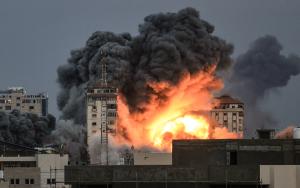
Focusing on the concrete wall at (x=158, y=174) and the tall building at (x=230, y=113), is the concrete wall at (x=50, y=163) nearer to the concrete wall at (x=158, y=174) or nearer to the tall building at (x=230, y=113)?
the concrete wall at (x=158, y=174)

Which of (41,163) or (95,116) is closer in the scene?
(41,163)

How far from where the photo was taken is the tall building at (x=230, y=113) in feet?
590

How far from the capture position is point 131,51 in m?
161

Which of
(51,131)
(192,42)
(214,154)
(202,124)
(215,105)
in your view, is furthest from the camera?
(51,131)

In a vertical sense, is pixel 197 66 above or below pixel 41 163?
above

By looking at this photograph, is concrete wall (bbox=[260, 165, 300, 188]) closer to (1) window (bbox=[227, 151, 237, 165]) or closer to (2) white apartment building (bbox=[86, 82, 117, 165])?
(1) window (bbox=[227, 151, 237, 165])

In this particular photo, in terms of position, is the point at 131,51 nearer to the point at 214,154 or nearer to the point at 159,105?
the point at 159,105

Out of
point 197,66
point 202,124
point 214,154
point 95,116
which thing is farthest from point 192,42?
point 214,154

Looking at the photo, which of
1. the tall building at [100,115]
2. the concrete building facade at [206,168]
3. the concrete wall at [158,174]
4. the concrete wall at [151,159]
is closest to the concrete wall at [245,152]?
the concrete building facade at [206,168]

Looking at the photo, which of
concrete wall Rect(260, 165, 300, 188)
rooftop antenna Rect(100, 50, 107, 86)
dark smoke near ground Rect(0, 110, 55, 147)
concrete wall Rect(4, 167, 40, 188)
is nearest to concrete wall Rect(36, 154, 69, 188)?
concrete wall Rect(4, 167, 40, 188)

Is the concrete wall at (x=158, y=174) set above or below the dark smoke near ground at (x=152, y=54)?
below

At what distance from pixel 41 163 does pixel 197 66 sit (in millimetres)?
32428

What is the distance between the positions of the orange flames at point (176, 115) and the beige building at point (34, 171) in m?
16.1

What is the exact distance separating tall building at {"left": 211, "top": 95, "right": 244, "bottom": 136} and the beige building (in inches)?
1900
